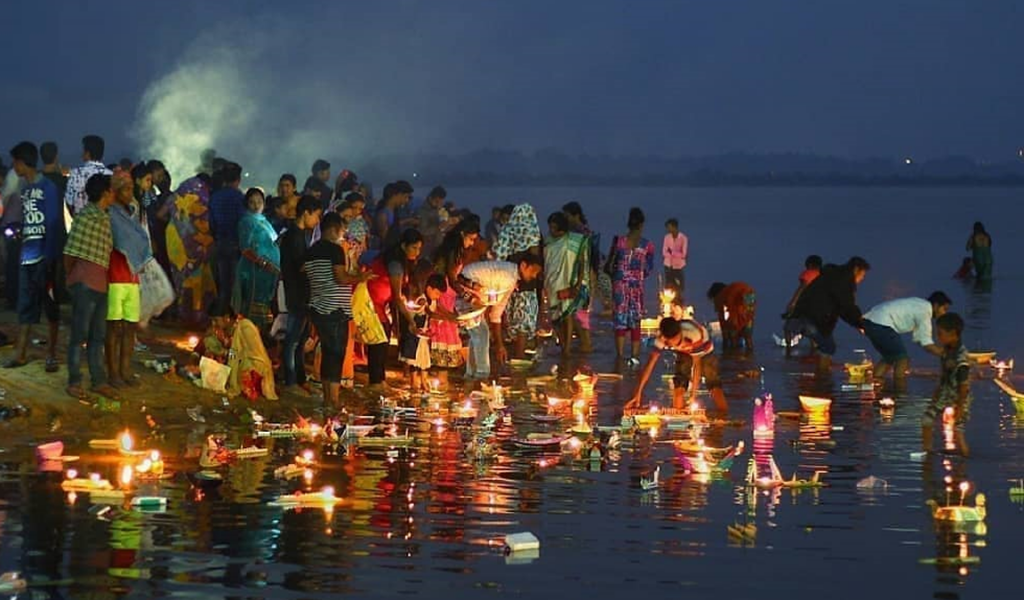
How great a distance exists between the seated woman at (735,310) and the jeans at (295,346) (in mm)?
7720

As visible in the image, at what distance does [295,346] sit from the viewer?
17.5 metres

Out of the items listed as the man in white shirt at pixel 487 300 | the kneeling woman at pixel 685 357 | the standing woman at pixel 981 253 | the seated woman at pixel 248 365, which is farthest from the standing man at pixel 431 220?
the standing woman at pixel 981 253

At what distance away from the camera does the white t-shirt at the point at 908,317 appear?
19484mm

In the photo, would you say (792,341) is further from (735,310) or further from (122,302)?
(122,302)

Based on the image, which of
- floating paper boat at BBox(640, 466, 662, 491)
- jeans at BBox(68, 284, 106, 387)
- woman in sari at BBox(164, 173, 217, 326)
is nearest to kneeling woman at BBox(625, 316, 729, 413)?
floating paper boat at BBox(640, 466, 662, 491)

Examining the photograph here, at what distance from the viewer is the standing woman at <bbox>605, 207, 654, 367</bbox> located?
2248 cm

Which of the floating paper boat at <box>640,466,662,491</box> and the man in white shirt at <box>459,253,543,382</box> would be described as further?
the man in white shirt at <box>459,253,543,382</box>

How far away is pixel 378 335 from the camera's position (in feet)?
59.7

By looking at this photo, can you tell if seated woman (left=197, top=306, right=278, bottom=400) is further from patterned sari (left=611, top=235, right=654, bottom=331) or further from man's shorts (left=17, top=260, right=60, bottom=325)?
patterned sari (left=611, top=235, right=654, bottom=331)

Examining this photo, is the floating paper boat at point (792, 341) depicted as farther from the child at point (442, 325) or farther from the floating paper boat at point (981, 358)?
the child at point (442, 325)

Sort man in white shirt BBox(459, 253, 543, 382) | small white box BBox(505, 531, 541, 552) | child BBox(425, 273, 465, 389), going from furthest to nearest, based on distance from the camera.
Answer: man in white shirt BBox(459, 253, 543, 382)
child BBox(425, 273, 465, 389)
small white box BBox(505, 531, 541, 552)

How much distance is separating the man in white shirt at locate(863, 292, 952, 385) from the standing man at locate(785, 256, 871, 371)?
127 cm

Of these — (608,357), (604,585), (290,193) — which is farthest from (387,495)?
(608,357)

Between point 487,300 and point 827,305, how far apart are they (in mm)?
5003
